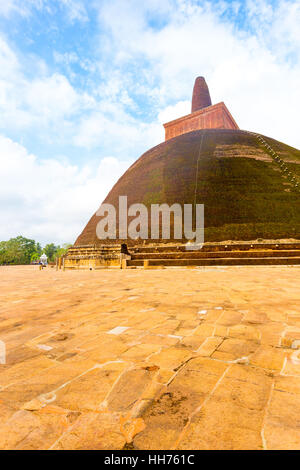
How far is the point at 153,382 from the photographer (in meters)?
1.24

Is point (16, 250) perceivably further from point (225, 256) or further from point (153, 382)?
point (153, 382)

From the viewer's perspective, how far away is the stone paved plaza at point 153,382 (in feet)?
2.90

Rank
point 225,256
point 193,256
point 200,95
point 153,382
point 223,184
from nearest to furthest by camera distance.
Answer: point 153,382 < point 225,256 < point 193,256 < point 223,184 < point 200,95

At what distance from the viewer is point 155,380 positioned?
4.14 ft

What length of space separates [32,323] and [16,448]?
174 centimetres

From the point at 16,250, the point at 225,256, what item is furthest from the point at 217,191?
the point at 16,250

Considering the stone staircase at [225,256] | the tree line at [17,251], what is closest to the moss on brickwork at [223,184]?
the stone staircase at [225,256]

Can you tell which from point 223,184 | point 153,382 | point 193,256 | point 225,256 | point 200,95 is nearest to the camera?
point 153,382

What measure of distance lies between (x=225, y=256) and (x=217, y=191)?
8.24m

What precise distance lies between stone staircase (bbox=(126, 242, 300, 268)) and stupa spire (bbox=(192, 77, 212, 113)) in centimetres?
3216

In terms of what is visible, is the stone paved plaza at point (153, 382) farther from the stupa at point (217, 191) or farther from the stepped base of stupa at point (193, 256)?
the stupa at point (217, 191)

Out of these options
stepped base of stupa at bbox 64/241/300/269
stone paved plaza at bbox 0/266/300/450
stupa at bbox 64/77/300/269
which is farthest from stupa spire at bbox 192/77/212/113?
stone paved plaza at bbox 0/266/300/450
